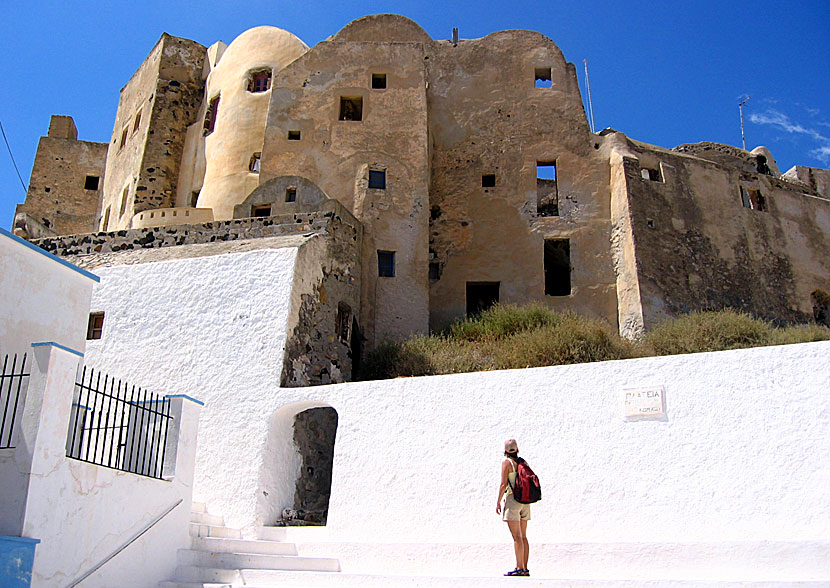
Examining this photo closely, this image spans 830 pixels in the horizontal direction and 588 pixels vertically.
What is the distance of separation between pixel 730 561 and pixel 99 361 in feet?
34.2

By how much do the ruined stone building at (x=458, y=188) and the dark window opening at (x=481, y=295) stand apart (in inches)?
2.2

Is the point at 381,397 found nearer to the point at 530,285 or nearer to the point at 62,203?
the point at 530,285

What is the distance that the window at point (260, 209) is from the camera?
1736 cm

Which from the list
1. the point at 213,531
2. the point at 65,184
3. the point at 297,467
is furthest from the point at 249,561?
the point at 65,184

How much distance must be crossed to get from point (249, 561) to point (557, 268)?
15646 mm

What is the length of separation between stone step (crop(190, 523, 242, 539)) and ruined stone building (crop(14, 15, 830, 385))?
6292mm

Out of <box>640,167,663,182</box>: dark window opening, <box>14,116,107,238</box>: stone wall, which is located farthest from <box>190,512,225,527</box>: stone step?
<box>14,116,107,238</box>: stone wall

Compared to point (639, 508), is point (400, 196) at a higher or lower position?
higher

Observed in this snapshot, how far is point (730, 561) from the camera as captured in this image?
775 cm

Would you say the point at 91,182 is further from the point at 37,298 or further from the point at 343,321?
the point at 37,298

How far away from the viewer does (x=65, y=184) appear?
92.2 ft

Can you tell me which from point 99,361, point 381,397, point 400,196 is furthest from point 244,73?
point 381,397

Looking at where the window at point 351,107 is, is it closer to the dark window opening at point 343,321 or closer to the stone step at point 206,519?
the dark window opening at point 343,321

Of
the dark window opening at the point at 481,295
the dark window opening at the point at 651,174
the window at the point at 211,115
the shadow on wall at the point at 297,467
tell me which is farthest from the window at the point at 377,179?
the shadow on wall at the point at 297,467
